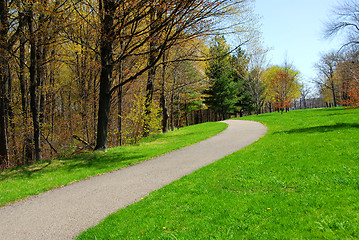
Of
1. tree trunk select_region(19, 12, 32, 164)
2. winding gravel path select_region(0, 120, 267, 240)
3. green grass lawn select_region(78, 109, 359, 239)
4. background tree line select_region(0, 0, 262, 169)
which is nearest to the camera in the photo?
green grass lawn select_region(78, 109, 359, 239)

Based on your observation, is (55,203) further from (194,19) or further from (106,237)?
(194,19)

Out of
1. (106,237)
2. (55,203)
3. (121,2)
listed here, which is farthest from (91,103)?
(106,237)

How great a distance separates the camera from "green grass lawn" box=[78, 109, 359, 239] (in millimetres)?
3221

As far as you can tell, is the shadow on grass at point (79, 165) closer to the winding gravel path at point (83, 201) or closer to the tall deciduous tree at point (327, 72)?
the winding gravel path at point (83, 201)

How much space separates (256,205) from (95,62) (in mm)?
13182

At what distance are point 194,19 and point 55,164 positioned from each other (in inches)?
321

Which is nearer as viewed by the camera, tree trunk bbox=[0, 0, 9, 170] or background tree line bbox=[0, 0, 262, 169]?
background tree line bbox=[0, 0, 262, 169]

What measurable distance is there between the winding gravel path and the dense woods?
437 cm

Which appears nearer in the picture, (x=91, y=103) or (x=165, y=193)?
(x=165, y=193)

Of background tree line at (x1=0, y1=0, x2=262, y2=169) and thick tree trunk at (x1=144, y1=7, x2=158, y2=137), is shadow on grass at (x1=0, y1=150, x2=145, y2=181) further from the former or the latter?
thick tree trunk at (x1=144, y1=7, x2=158, y2=137)

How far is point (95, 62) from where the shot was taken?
46.3 feet

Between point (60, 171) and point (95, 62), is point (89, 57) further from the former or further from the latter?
point (60, 171)

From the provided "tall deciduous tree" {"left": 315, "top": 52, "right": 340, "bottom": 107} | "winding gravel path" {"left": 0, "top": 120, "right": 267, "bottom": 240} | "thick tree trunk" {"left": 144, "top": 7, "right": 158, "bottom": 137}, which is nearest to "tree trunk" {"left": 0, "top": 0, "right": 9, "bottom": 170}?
"thick tree trunk" {"left": 144, "top": 7, "right": 158, "bottom": 137}

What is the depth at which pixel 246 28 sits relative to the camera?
1014cm
